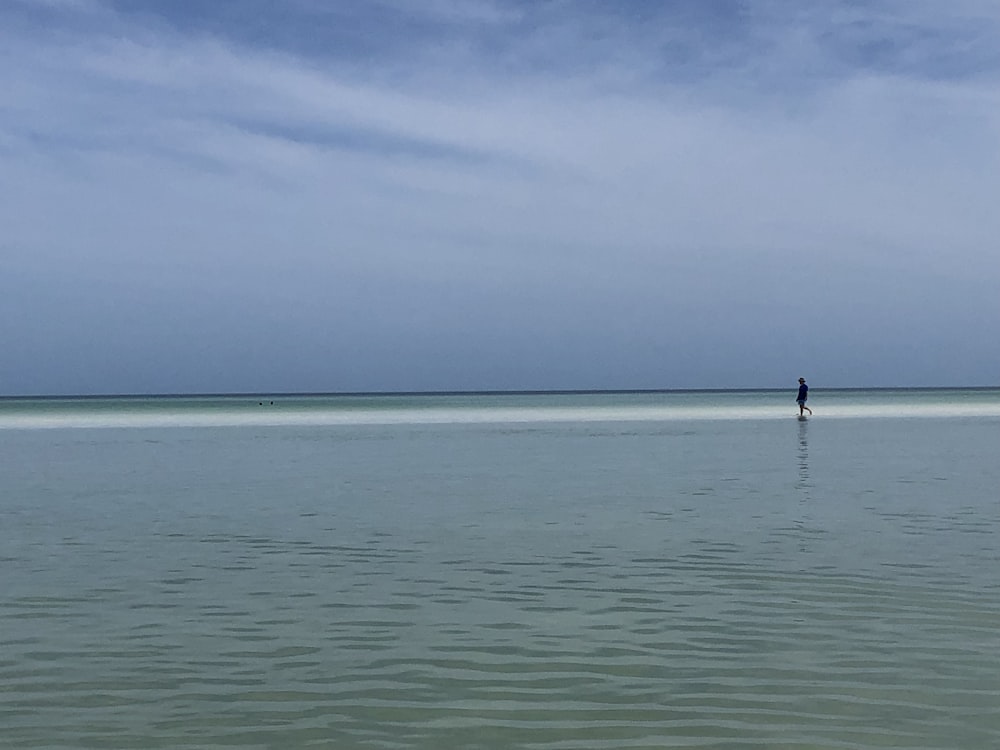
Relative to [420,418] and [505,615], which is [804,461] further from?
[420,418]

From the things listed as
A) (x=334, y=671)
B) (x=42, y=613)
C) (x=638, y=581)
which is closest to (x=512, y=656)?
(x=334, y=671)

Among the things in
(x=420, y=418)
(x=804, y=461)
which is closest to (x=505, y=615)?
(x=804, y=461)

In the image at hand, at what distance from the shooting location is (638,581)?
11.8 metres

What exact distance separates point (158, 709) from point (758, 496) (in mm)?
13655

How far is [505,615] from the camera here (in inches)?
406

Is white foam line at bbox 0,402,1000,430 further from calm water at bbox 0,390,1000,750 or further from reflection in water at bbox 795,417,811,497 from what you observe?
calm water at bbox 0,390,1000,750

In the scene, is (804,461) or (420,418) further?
(420,418)

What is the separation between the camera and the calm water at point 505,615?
7.30 metres

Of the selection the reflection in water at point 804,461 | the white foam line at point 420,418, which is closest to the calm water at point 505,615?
the reflection in water at point 804,461

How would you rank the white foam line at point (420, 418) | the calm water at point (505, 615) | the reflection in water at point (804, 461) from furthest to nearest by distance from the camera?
the white foam line at point (420, 418) < the reflection in water at point (804, 461) < the calm water at point (505, 615)

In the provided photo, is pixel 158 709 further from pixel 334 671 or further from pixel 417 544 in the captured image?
pixel 417 544

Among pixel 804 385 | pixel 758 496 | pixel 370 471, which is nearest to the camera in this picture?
pixel 758 496

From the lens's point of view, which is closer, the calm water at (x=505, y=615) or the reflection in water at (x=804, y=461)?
the calm water at (x=505, y=615)

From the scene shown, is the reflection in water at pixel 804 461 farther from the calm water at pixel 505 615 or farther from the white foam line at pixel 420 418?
the white foam line at pixel 420 418
